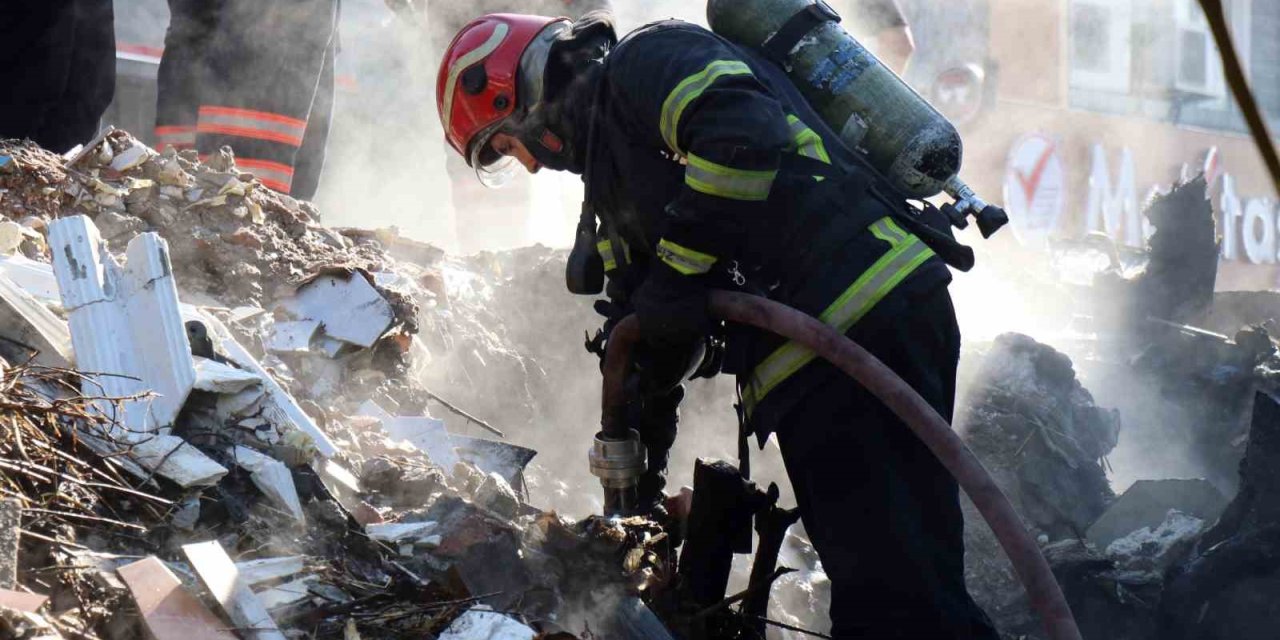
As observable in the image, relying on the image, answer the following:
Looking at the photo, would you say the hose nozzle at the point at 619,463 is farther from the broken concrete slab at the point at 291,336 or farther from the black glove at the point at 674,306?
the broken concrete slab at the point at 291,336

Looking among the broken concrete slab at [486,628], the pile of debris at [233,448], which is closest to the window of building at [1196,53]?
the pile of debris at [233,448]

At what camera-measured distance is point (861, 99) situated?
2.81m

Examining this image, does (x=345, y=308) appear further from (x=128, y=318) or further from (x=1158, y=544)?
(x=1158, y=544)

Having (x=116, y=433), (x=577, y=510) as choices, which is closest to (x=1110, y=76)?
(x=577, y=510)

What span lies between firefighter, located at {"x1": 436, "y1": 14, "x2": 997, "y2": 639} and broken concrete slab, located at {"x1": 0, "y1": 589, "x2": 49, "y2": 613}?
1392 millimetres

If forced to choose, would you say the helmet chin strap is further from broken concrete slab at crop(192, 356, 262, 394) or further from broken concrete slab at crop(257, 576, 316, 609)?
broken concrete slab at crop(257, 576, 316, 609)

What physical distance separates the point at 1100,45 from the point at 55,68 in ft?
50.7

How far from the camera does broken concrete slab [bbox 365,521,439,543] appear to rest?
2.93 meters

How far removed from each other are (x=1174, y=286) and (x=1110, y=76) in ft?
36.0

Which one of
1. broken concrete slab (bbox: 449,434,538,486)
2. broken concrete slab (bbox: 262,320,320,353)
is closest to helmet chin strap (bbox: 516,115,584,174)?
broken concrete slab (bbox: 449,434,538,486)

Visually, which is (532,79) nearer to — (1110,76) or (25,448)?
(25,448)

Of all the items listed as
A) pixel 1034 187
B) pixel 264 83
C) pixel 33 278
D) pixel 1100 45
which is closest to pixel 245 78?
pixel 264 83

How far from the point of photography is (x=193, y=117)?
5.14 metres

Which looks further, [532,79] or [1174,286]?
[1174,286]
